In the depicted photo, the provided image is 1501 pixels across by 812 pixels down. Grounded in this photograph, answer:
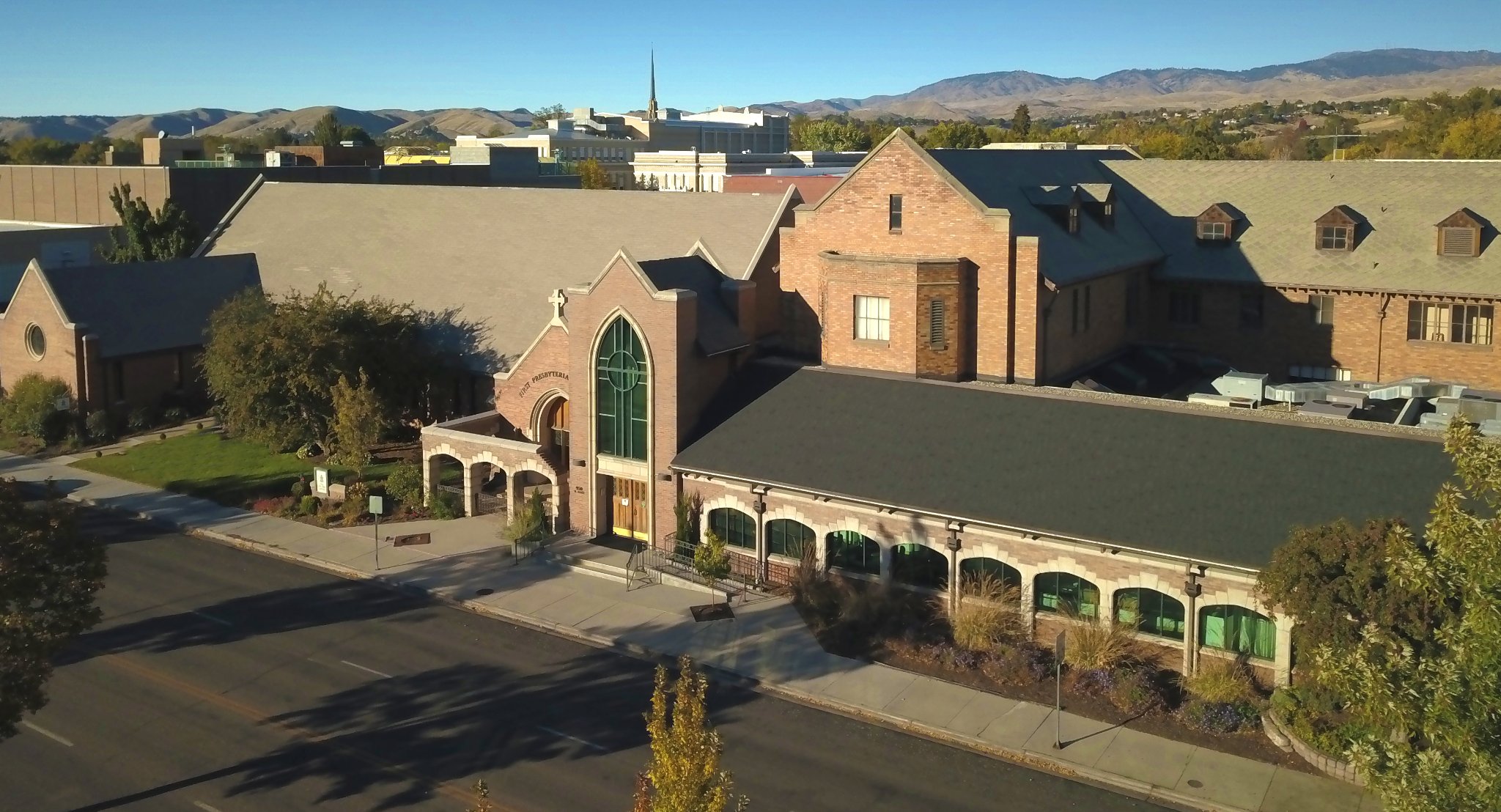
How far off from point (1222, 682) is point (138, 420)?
141 ft

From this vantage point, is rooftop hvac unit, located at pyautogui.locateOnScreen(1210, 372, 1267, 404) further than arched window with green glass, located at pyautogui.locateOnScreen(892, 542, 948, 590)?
Yes

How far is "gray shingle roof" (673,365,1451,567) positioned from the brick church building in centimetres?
8

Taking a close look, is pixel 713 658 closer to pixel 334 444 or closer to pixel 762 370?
pixel 762 370

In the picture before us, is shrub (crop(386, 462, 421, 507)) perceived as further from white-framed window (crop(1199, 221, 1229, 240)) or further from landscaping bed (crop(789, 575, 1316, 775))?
white-framed window (crop(1199, 221, 1229, 240))

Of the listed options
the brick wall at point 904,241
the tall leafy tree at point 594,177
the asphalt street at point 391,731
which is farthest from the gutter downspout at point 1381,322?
the tall leafy tree at point 594,177

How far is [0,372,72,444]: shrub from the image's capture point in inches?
1964

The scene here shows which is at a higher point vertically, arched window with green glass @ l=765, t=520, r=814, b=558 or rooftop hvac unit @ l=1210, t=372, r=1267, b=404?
rooftop hvac unit @ l=1210, t=372, r=1267, b=404

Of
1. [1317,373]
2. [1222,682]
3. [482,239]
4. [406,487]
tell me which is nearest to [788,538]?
[1222,682]

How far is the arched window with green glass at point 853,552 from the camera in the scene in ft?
103

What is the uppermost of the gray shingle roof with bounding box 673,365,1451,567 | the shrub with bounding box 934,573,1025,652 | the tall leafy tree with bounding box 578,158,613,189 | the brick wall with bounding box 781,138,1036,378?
the tall leafy tree with bounding box 578,158,613,189

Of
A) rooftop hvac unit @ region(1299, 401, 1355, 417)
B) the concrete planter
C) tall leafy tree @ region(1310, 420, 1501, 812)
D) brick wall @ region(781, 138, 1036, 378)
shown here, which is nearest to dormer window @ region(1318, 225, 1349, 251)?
rooftop hvac unit @ region(1299, 401, 1355, 417)

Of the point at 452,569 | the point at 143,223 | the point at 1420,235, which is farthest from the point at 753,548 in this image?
the point at 143,223

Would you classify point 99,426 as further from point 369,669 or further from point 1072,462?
point 1072,462

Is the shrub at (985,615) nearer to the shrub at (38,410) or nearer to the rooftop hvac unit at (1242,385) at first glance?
the rooftop hvac unit at (1242,385)
